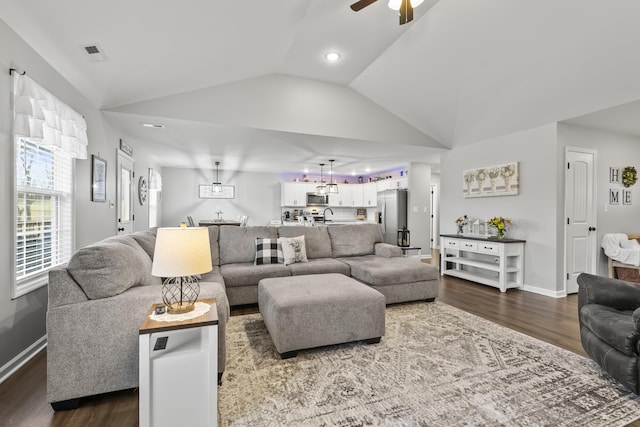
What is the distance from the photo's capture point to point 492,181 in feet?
15.3

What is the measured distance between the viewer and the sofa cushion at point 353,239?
4340 mm

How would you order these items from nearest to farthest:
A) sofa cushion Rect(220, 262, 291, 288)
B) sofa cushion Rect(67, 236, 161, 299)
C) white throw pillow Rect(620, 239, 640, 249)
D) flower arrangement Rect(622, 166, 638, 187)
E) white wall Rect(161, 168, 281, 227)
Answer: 1. sofa cushion Rect(67, 236, 161, 299)
2. sofa cushion Rect(220, 262, 291, 288)
3. white throw pillow Rect(620, 239, 640, 249)
4. flower arrangement Rect(622, 166, 638, 187)
5. white wall Rect(161, 168, 281, 227)

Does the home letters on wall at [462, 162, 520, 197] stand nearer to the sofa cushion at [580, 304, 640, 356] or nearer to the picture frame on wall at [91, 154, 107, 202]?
the sofa cushion at [580, 304, 640, 356]

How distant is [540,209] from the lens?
4.07 meters

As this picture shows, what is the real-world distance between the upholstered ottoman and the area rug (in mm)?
106

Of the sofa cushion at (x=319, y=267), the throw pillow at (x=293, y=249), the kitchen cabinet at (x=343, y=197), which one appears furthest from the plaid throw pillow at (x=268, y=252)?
the kitchen cabinet at (x=343, y=197)

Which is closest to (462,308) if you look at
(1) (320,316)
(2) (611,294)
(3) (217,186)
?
(2) (611,294)

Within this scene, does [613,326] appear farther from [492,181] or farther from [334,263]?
[492,181]

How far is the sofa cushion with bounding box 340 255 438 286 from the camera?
3.37 metres

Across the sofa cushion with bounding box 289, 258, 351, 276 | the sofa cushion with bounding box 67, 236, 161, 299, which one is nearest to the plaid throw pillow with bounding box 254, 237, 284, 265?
the sofa cushion with bounding box 289, 258, 351, 276

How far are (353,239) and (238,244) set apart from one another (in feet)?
5.51

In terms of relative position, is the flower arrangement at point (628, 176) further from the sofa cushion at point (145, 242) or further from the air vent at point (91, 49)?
the air vent at point (91, 49)

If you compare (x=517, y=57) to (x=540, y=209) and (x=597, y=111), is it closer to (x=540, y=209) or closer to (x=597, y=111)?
(x=597, y=111)

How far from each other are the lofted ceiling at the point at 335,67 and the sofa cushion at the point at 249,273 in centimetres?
201
